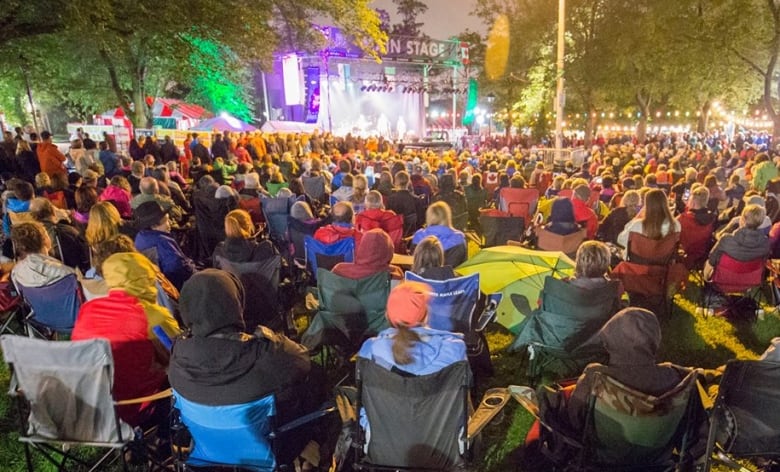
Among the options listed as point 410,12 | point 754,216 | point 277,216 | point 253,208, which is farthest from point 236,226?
point 410,12

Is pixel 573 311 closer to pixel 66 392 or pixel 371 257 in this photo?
pixel 371 257

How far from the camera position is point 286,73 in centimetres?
2927

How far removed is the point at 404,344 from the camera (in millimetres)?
2760

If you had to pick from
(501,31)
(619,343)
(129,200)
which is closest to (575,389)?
(619,343)

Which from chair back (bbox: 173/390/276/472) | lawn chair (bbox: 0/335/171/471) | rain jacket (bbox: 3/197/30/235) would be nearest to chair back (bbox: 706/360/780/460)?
chair back (bbox: 173/390/276/472)

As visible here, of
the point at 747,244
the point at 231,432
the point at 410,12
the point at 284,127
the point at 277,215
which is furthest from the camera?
the point at 410,12

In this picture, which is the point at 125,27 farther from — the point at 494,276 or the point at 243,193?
the point at 494,276

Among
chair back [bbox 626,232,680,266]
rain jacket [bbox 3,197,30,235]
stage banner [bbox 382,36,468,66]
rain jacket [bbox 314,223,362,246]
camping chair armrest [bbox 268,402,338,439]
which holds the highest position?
stage banner [bbox 382,36,468,66]

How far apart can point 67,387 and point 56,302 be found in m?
1.80

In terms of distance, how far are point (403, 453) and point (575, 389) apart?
96 centimetres

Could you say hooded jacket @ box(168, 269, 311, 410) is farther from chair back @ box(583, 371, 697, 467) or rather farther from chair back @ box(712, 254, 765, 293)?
chair back @ box(712, 254, 765, 293)

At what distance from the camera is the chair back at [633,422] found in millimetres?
2518

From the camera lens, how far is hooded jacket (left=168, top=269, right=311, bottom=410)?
2605 mm

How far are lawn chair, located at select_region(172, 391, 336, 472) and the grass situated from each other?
61.3 inches
